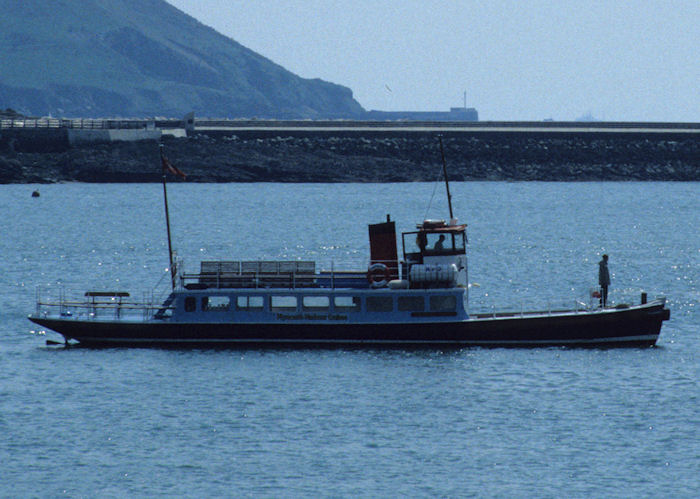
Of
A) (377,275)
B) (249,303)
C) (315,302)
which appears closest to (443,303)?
(377,275)

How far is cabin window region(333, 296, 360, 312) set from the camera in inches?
2260

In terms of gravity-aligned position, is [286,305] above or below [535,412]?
above

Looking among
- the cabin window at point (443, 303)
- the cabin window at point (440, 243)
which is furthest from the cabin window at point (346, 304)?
the cabin window at point (440, 243)

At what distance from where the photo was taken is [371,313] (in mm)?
57156

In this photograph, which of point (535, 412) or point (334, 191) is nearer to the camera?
point (535, 412)

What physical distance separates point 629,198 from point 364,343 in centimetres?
14443

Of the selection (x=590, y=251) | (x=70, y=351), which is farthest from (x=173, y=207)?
(x=70, y=351)

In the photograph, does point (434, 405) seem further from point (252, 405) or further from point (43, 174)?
point (43, 174)

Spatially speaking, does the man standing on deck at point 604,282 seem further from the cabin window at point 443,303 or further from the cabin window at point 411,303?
the cabin window at point 411,303

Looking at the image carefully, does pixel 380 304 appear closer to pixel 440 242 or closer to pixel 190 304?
pixel 440 242

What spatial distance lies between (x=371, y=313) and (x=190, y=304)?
7.98m

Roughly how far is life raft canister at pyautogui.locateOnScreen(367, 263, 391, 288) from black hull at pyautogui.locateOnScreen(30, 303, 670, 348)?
5.94ft

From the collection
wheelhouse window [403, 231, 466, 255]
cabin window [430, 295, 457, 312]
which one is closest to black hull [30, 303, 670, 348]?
cabin window [430, 295, 457, 312]

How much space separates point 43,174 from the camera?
639ft
